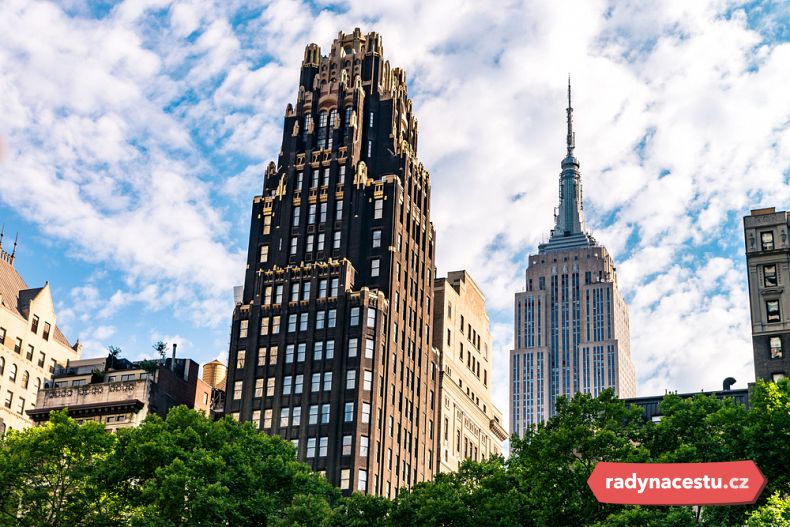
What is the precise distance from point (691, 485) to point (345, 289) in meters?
86.5

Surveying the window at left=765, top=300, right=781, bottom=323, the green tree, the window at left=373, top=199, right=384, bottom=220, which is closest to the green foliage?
the green tree

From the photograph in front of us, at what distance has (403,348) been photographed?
432 ft

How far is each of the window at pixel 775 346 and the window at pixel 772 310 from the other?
1.89 meters

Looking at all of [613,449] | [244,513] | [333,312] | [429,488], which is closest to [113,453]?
[244,513]

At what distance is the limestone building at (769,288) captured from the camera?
10125 centimetres

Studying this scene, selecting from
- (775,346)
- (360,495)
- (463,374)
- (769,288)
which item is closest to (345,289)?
(463,374)

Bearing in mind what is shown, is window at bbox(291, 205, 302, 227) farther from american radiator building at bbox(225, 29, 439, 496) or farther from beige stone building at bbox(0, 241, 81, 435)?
beige stone building at bbox(0, 241, 81, 435)

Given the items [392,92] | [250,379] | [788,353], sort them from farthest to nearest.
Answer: [392,92]
[250,379]
[788,353]

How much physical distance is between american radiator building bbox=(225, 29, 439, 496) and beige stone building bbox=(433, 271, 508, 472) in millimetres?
5456

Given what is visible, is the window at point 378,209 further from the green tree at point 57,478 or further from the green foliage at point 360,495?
the green tree at point 57,478

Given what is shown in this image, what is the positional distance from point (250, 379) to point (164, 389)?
9835 millimetres

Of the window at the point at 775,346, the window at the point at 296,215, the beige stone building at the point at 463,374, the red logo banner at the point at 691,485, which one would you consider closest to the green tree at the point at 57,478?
the red logo banner at the point at 691,485

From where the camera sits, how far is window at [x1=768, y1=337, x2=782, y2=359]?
333ft

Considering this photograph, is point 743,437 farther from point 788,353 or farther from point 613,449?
point 788,353
